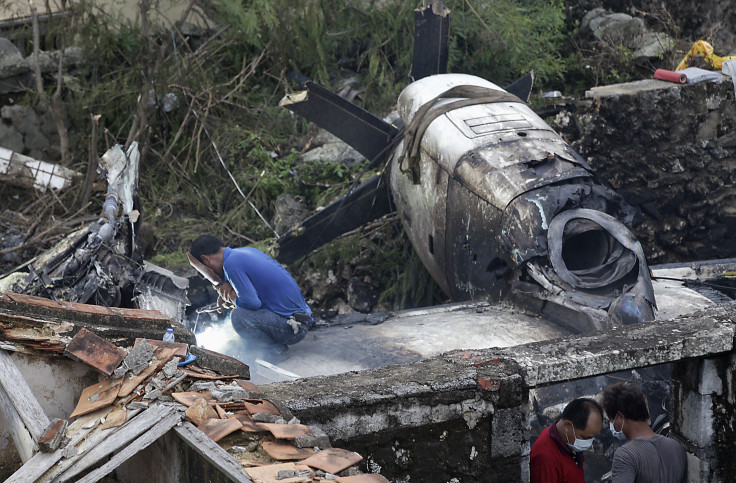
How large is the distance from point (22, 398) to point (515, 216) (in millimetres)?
4159

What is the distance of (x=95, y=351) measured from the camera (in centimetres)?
351

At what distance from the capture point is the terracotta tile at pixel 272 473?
2.70 metres

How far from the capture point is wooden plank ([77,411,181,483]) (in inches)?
112

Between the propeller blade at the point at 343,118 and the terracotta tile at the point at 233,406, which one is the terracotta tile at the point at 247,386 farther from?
the propeller blade at the point at 343,118

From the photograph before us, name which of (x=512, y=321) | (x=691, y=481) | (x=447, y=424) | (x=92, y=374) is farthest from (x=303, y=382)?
(x=512, y=321)

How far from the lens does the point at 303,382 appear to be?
3.82 m

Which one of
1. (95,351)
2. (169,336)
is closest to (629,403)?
(169,336)

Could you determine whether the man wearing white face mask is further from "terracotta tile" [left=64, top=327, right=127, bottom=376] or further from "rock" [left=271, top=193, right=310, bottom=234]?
"rock" [left=271, top=193, right=310, bottom=234]

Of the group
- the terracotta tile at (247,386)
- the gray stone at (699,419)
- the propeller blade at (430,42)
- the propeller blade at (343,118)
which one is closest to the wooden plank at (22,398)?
the terracotta tile at (247,386)

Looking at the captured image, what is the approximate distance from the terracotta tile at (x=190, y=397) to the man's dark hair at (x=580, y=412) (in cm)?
184

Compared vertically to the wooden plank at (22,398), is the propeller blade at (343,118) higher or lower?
higher

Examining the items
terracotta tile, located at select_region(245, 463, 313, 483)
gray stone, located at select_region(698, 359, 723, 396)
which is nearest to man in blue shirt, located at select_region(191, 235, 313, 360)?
gray stone, located at select_region(698, 359, 723, 396)

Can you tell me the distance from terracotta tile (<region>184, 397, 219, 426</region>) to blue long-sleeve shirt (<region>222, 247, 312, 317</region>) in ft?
8.75

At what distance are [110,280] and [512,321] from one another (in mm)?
3185
